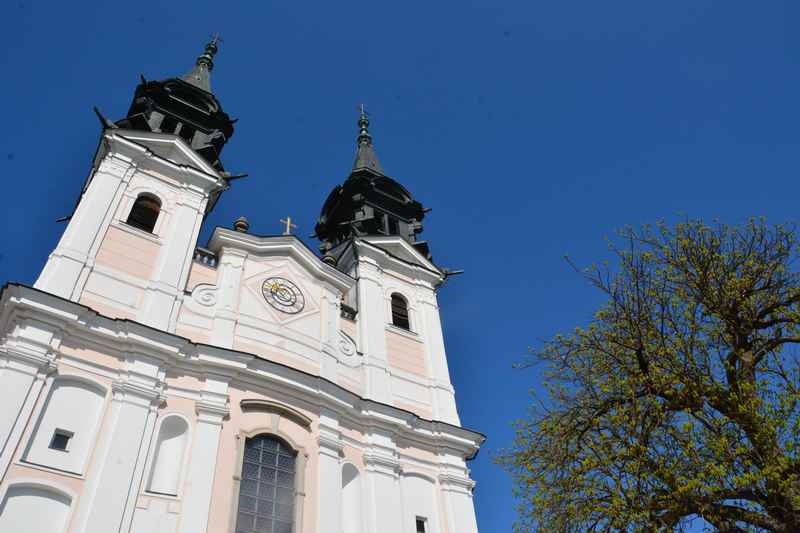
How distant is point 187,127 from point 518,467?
584 inches

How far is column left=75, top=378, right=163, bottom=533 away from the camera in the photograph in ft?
32.2

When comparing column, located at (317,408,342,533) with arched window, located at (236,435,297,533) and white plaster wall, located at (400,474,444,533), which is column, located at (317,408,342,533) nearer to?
arched window, located at (236,435,297,533)

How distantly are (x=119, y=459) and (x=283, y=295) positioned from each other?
19.1 ft

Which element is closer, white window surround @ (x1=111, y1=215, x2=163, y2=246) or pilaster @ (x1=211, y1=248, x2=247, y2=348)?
pilaster @ (x1=211, y1=248, x2=247, y2=348)

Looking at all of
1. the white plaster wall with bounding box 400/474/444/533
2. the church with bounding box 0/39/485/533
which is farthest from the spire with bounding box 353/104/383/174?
the white plaster wall with bounding box 400/474/444/533

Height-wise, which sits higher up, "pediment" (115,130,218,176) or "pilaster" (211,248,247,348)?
"pediment" (115,130,218,176)

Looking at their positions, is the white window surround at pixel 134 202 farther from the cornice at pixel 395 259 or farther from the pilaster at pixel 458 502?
the pilaster at pixel 458 502

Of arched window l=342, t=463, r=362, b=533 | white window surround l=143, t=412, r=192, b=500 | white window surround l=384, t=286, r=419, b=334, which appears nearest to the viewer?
white window surround l=143, t=412, r=192, b=500

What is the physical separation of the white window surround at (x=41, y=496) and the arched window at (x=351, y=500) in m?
4.96

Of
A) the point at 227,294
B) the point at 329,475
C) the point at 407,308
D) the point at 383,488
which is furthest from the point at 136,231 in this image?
the point at 383,488

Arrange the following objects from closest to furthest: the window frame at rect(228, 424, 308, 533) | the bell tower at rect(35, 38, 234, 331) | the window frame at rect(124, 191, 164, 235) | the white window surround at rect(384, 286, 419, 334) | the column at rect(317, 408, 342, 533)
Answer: the window frame at rect(228, 424, 308, 533) < the column at rect(317, 408, 342, 533) < the bell tower at rect(35, 38, 234, 331) < the window frame at rect(124, 191, 164, 235) < the white window surround at rect(384, 286, 419, 334)

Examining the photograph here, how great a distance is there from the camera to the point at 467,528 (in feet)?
44.8

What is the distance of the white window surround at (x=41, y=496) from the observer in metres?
9.38

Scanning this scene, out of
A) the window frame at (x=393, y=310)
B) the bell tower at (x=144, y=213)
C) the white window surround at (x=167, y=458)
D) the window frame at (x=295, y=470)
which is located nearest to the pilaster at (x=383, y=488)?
the window frame at (x=295, y=470)
